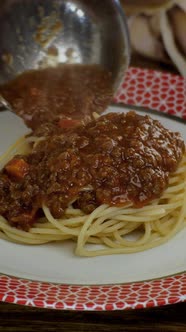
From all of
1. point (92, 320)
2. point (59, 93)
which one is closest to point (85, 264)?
point (92, 320)

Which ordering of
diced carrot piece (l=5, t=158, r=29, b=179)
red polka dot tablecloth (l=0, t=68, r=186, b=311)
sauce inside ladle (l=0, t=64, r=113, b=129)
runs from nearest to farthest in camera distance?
red polka dot tablecloth (l=0, t=68, r=186, b=311)
diced carrot piece (l=5, t=158, r=29, b=179)
sauce inside ladle (l=0, t=64, r=113, b=129)

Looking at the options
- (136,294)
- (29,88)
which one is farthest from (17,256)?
(29,88)

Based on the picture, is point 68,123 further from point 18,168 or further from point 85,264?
point 85,264

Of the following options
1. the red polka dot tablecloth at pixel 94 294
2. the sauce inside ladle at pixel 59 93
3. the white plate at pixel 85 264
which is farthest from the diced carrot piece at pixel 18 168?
the red polka dot tablecloth at pixel 94 294

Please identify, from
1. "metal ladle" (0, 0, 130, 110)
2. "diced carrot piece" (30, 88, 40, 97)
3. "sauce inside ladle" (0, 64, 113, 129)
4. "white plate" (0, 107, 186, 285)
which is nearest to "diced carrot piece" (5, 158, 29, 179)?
"white plate" (0, 107, 186, 285)

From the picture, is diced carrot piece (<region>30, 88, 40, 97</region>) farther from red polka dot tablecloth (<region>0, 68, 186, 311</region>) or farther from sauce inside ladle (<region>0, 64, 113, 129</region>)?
red polka dot tablecloth (<region>0, 68, 186, 311</region>)

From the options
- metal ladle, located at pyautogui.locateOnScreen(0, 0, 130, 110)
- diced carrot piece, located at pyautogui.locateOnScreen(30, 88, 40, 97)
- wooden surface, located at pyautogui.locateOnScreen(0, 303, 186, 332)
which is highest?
metal ladle, located at pyautogui.locateOnScreen(0, 0, 130, 110)
